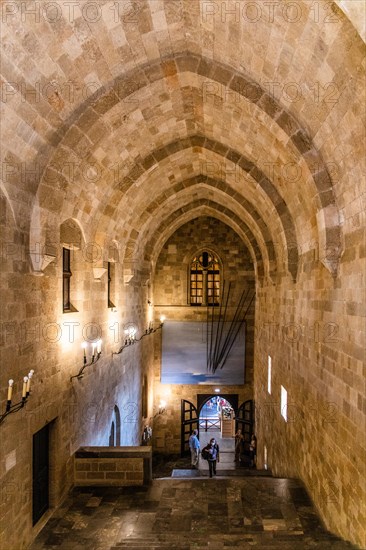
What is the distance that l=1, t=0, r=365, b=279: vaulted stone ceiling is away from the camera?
4008 mm

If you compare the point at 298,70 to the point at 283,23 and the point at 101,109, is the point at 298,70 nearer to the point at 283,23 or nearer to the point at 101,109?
the point at 283,23

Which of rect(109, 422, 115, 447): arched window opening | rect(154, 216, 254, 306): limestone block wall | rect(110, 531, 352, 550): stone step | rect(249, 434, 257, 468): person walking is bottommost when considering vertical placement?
rect(249, 434, 257, 468): person walking

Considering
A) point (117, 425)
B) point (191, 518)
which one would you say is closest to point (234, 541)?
point (191, 518)

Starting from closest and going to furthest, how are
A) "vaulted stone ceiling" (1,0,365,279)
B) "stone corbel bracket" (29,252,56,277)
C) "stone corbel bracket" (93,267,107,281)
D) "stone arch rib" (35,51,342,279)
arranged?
"vaulted stone ceiling" (1,0,365,279) → "stone arch rib" (35,51,342,279) → "stone corbel bracket" (29,252,56,277) → "stone corbel bracket" (93,267,107,281)

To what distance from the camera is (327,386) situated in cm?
552

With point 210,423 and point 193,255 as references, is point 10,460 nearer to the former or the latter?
point 193,255

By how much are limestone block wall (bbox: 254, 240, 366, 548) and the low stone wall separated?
2.58 m

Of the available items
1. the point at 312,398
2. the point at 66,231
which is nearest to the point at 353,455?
the point at 312,398

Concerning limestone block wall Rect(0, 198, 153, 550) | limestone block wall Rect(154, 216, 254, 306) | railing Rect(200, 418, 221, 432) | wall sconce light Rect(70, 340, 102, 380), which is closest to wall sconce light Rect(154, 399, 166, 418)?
railing Rect(200, 418, 221, 432)

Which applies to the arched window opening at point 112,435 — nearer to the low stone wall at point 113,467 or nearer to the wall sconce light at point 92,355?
the wall sconce light at point 92,355

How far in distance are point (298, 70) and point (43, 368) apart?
482 cm

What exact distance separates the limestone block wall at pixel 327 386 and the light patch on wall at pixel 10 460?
3.83m

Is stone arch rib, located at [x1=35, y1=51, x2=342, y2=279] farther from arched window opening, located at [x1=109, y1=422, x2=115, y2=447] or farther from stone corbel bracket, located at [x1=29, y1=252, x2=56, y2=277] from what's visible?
arched window opening, located at [x1=109, y1=422, x2=115, y2=447]

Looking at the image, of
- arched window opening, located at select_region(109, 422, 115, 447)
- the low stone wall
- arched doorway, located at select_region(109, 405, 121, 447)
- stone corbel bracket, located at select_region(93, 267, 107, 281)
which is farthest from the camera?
arched doorway, located at select_region(109, 405, 121, 447)
